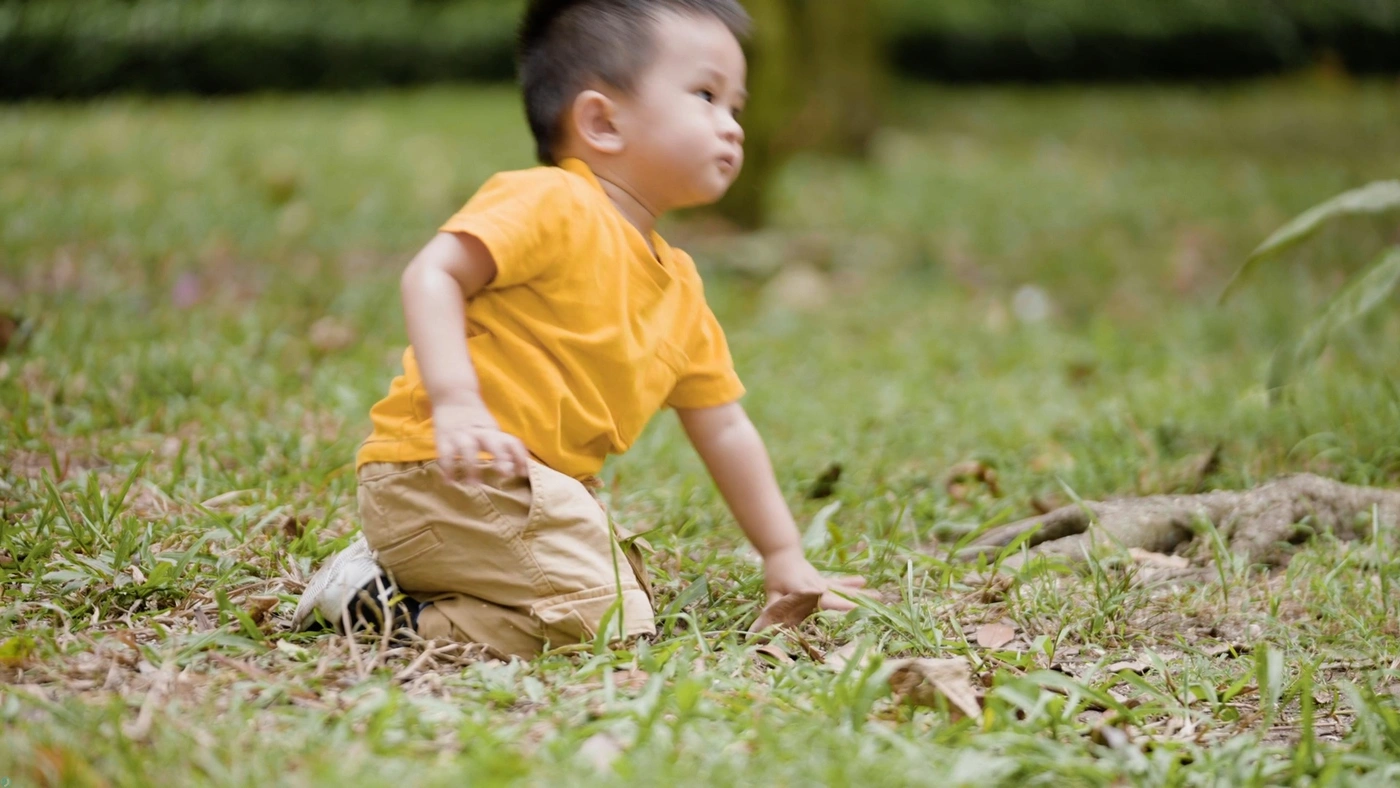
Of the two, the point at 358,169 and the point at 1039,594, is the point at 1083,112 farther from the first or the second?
the point at 1039,594

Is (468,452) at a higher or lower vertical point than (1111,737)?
higher

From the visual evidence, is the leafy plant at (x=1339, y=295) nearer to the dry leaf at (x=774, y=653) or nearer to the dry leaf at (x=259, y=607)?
the dry leaf at (x=774, y=653)

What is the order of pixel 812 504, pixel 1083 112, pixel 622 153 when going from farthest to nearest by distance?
1. pixel 1083 112
2. pixel 812 504
3. pixel 622 153

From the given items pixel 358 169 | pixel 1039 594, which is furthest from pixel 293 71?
pixel 1039 594

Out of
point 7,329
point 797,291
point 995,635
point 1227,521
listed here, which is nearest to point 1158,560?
point 1227,521

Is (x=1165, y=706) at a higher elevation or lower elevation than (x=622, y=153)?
lower

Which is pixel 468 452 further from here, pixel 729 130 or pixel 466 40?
pixel 466 40

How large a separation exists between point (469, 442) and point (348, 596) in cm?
33

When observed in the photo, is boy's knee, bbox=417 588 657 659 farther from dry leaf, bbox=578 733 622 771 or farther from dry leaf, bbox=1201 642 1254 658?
dry leaf, bbox=1201 642 1254 658

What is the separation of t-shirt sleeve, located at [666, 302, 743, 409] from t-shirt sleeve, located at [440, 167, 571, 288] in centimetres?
33

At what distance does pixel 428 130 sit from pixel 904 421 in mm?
5650

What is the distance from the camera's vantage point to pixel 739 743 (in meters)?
1.47

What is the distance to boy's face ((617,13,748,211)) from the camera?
191cm

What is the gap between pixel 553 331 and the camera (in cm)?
185
